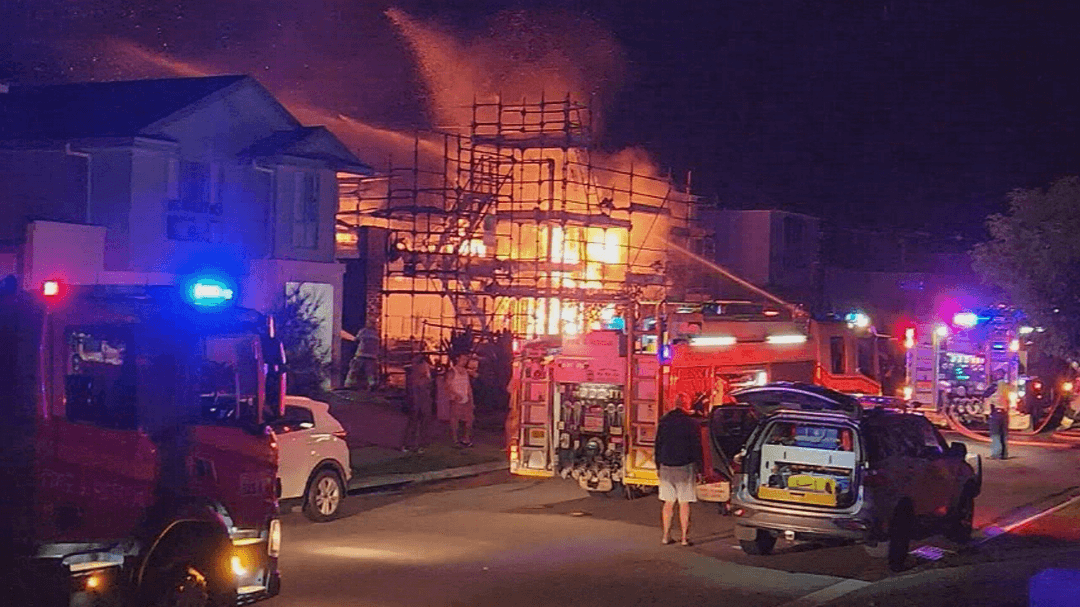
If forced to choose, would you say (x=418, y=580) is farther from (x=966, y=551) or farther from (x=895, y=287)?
(x=895, y=287)

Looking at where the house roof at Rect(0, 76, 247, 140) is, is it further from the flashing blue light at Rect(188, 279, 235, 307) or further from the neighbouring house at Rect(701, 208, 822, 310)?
the neighbouring house at Rect(701, 208, 822, 310)

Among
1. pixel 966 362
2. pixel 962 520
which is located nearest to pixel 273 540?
pixel 962 520

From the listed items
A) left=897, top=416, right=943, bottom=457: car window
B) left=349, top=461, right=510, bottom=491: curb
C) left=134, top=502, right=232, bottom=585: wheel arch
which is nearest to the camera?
left=134, top=502, right=232, bottom=585: wheel arch

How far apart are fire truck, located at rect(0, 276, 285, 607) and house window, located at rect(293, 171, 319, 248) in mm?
23211

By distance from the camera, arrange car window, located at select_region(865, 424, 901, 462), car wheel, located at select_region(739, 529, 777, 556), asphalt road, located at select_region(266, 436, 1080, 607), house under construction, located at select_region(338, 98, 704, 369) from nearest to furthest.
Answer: asphalt road, located at select_region(266, 436, 1080, 607) → car window, located at select_region(865, 424, 901, 462) → car wheel, located at select_region(739, 529, 777, 556) → house under construction, located at select_region(338, 98, 704, 369)

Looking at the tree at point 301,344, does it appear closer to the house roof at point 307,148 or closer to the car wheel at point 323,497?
the house roof at point 307,148

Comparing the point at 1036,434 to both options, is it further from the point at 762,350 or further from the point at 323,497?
the point at 323,497

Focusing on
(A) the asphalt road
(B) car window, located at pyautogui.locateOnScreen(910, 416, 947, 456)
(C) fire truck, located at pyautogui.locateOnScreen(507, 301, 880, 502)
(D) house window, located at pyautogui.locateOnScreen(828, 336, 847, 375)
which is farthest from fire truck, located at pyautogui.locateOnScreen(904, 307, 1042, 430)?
(B) car window, located at pyautogui.locateOnScreen(910, 416, 947, 456)

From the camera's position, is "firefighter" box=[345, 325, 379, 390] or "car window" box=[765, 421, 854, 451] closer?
"car window" box=[765, 421, 854, 451]

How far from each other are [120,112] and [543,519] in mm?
17128

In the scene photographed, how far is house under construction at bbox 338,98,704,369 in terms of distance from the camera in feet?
115

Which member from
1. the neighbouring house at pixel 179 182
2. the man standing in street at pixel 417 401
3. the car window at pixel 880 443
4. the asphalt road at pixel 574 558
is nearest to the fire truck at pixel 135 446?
the asphalt road at pixel 574 558

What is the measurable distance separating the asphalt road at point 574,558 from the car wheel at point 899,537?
174 mm

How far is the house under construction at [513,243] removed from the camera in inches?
1385
